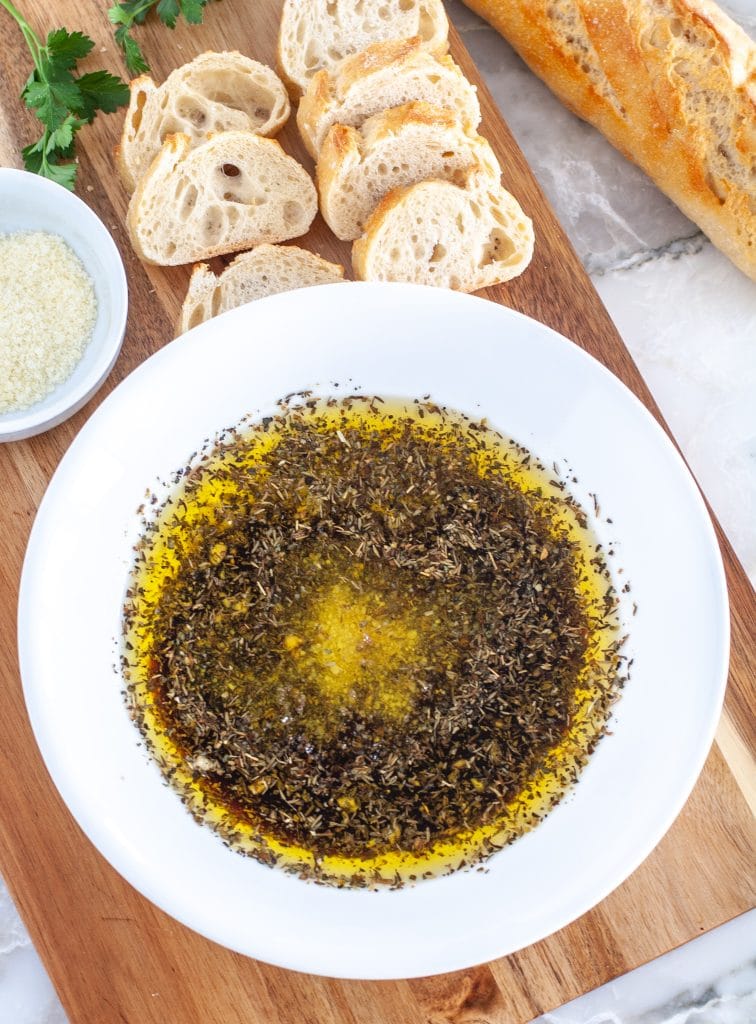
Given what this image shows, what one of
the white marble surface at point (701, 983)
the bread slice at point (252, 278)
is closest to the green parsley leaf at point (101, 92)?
the bread slice at point (252, 278)

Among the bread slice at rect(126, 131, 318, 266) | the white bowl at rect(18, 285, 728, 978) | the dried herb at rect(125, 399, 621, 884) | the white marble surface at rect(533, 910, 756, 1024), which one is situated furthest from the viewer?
the white marble surface at rect(533, 910, 756, 1024)

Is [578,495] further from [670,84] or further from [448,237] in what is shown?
[670,84]

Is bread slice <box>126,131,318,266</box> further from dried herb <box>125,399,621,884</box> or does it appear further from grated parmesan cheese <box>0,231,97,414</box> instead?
dried herb <box>125,399,621,884</box>

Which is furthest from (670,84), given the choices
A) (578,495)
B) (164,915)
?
(164,915)

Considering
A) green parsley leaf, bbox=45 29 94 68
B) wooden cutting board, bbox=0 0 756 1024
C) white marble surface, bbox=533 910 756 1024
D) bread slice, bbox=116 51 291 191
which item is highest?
green parsley leaf, bbox=45 29 94 68

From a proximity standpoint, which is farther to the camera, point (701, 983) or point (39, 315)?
point (701, 983)

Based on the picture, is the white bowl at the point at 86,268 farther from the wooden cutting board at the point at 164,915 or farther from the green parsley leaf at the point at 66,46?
the green parsley leaf at the point at 66,46

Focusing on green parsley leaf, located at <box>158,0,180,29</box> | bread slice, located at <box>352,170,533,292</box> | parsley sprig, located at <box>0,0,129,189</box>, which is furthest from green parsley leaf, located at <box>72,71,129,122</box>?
bread slice, located at <box>352,170,533,292</box>
